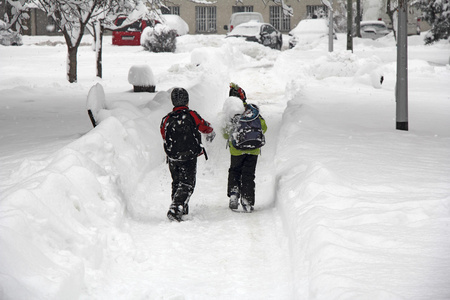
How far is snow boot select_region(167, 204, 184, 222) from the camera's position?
22.1 ft

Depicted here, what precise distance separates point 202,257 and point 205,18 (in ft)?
155

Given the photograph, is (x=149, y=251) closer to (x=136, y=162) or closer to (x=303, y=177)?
(x=303, y=177)

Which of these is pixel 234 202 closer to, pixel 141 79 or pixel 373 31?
pixel 141 79

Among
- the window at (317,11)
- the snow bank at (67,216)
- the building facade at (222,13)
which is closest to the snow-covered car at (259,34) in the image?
the window at (317,11)

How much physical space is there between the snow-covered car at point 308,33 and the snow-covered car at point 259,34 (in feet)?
6.77

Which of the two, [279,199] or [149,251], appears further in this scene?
[279,199]

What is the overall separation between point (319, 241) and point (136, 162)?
4.17 metres

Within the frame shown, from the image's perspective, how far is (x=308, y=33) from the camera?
35875 mm

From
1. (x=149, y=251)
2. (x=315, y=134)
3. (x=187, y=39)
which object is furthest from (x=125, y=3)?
(x=187, y=39)

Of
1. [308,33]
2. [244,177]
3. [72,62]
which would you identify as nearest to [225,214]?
[244,177]

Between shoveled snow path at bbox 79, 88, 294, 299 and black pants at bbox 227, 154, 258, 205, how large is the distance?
242mm

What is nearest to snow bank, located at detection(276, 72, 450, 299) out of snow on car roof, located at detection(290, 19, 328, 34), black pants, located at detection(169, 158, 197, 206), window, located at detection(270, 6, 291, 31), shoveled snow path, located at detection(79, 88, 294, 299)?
Answer: shoveled snow path, located at detection(79, 88, 294, 299)

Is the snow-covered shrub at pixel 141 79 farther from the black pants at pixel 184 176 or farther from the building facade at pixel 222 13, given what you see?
the building facade at pixel 222 13

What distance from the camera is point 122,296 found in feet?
15.3
